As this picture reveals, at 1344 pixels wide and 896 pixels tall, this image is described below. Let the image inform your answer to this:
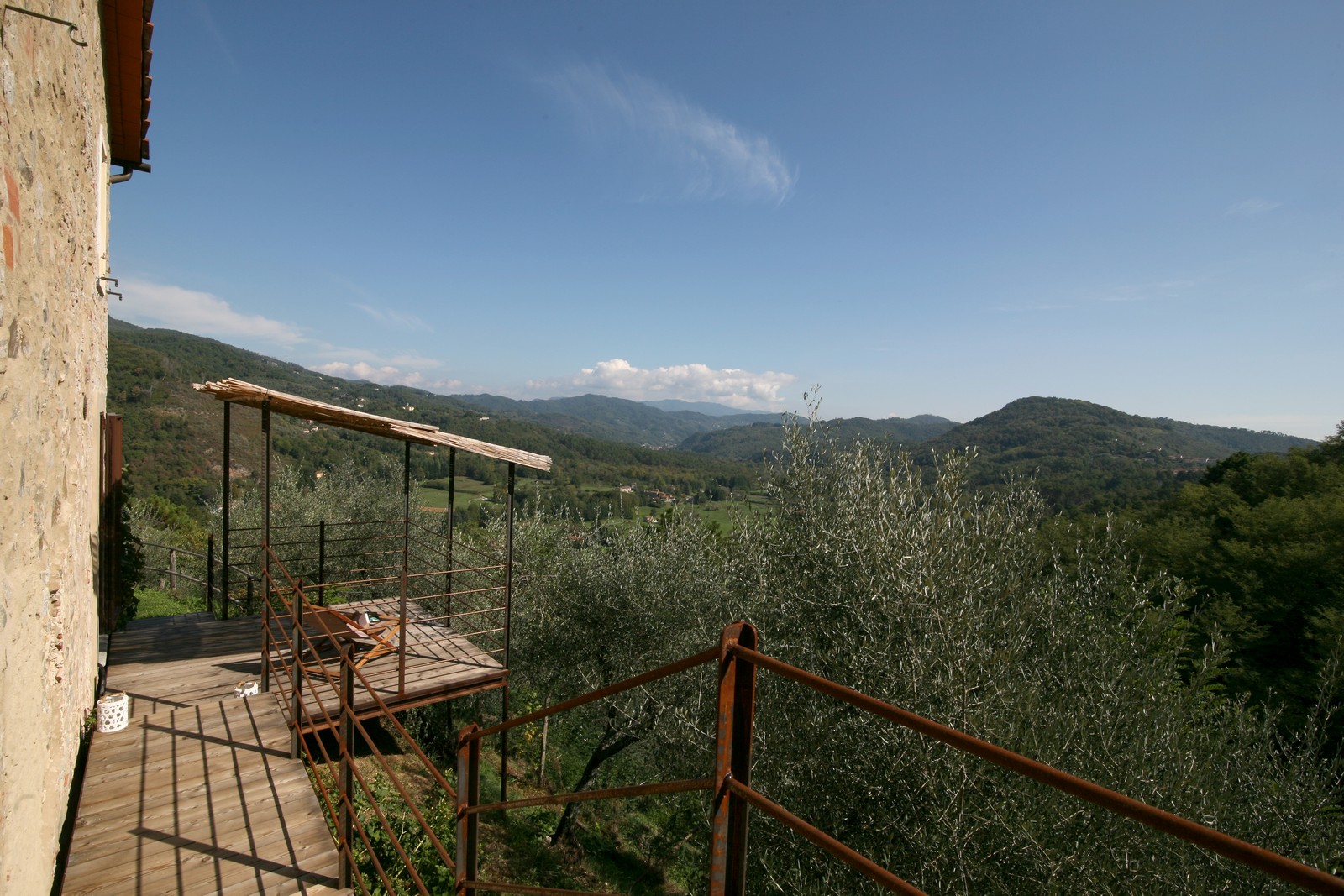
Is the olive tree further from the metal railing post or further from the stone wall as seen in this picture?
the stone wall

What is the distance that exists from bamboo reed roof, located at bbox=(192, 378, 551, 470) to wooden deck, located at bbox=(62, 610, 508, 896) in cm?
244

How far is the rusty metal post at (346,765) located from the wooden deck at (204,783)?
146mm

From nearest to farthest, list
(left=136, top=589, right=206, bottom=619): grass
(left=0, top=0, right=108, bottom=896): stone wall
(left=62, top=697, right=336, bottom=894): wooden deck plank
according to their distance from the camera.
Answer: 1. (left=0, top=0, right=108, bottom=896): stone wall
2. (left=62, top=697, right=336, bottom=894): wooden deck plank
3. (left=136, top=589, right=206, bottom=619): grass

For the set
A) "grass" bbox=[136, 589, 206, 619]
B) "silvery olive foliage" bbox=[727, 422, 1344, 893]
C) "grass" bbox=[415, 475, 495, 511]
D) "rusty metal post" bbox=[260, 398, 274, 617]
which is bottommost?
"grass" bbox=[415, 475, 495, 511]

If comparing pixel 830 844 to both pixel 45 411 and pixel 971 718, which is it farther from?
pixel 971 718

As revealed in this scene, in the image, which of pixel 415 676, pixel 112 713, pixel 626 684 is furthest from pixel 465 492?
pixel 626 684

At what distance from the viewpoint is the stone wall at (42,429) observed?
7.93 ft

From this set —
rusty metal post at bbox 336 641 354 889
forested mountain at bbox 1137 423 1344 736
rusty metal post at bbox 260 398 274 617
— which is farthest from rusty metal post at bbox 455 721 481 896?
forested mountain at bbox 1137 423 1344 736

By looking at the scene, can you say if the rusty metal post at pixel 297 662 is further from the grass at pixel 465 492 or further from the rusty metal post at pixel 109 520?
the grass at pixel 465 492

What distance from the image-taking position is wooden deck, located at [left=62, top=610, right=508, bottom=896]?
3.46 meters

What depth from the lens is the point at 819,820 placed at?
6.20 metres

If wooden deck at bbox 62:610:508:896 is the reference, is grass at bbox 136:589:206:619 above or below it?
below

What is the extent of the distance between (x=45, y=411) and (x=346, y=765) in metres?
2.42

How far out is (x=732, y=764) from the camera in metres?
1.49
